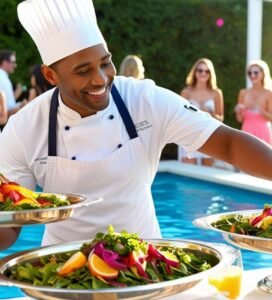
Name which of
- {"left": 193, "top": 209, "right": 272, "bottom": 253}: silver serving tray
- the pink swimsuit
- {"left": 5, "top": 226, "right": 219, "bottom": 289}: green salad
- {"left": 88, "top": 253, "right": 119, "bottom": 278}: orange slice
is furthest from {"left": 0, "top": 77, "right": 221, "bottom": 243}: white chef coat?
the pink swimsuit

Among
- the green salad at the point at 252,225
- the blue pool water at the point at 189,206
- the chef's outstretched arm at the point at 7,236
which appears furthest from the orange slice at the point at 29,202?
the blue pool water at the point at 189,206

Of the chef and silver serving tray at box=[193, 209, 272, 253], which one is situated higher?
the chef

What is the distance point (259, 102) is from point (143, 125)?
7081mm

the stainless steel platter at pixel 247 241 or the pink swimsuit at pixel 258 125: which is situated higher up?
the stainless steel platter at pixel 247 241

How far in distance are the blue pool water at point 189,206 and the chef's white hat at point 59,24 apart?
3599 millimetres

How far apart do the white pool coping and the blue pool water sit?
0.06m

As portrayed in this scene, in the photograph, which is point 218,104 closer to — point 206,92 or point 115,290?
point 206,92

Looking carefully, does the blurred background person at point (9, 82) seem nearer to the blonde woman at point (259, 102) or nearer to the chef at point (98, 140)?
the blonde woman at point (259, 102)

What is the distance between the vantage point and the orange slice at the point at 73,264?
76.3 inches

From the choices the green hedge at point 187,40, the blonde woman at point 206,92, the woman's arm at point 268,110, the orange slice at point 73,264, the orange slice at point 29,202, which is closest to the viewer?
the orange slice at point 73,264

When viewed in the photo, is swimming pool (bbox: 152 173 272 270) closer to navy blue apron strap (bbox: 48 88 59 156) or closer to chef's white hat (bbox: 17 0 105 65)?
navy blue apron strap (bbox: 48 88 59 156)

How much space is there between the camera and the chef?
2.52 m

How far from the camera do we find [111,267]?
1.90m

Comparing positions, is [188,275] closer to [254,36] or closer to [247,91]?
[247,91]
